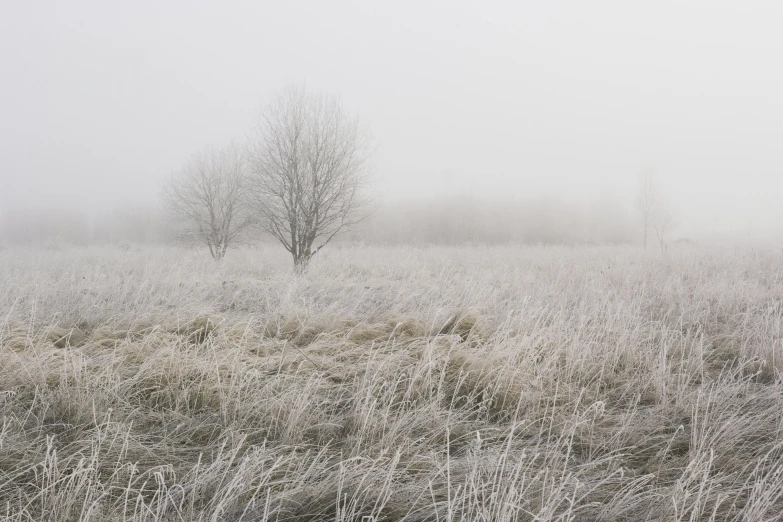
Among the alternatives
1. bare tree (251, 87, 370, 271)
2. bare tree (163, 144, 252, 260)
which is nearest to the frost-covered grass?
bare tree (251, 87, 370, 271)

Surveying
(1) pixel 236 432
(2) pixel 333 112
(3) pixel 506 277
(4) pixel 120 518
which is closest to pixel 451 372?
(1) pixel 236 432

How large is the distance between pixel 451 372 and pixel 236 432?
5.60 ft

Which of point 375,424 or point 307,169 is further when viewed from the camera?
point 307,169

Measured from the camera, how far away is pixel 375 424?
2340 millimetres

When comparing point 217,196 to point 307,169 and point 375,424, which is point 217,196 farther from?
point 375,424

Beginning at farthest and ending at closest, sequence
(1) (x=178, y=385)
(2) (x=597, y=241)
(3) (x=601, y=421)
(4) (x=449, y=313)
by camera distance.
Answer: (2) (x=597, y=241) < (4) (x=449, y=313) < (1) (x=178, y=385) < (3) (x=601, y=421)

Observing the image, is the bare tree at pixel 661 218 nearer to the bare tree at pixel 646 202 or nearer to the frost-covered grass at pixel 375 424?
the bare tree at pixel 646 202

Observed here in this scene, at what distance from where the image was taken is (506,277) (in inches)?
359

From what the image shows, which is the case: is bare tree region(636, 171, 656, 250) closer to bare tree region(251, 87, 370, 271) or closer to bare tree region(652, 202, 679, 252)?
bare tree region(652, 202, 679, 252)

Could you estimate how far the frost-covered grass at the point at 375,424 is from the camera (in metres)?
1.76

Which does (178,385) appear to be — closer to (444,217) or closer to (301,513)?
(301,513)

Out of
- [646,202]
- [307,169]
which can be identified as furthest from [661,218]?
[307,169]

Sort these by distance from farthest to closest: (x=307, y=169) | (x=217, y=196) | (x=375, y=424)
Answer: (x=217, y=196)
(x=307, y=169)
(x=375, y=424)

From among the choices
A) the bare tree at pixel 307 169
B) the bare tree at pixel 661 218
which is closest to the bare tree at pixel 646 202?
the bare tree at pixel 661 218
